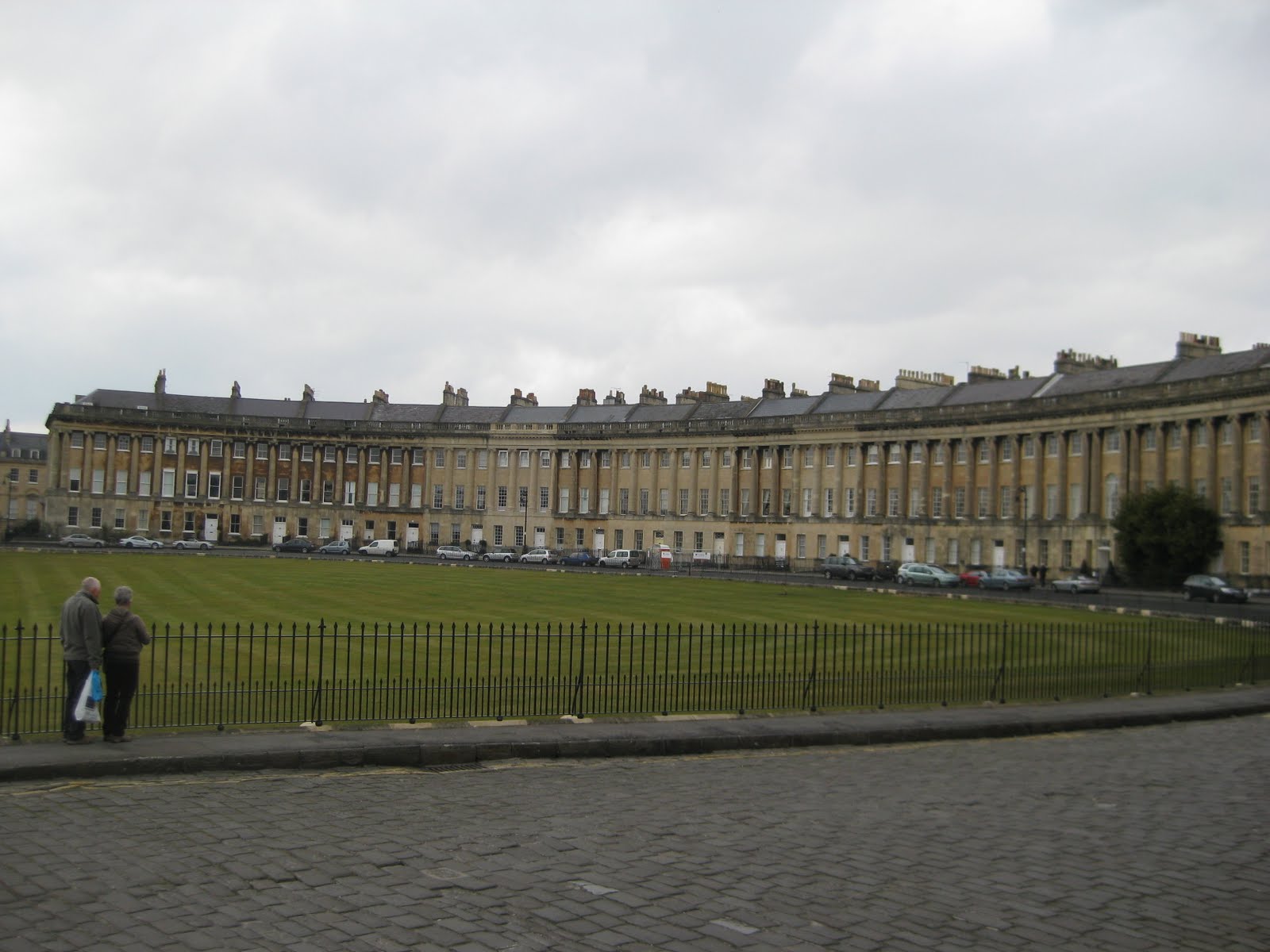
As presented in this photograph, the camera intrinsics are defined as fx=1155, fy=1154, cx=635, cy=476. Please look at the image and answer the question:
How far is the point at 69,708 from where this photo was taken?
13727 mm

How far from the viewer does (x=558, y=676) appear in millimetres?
17484

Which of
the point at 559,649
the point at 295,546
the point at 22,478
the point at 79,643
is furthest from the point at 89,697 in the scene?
the point at 22,478

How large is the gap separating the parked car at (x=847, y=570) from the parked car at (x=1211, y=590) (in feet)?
67.3

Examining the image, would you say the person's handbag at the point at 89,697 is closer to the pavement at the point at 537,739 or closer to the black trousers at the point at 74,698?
the black trousers at the point at 74,698

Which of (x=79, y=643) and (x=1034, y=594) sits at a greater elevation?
(x=79, y=643)

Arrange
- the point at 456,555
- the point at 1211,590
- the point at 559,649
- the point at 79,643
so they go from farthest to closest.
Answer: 1. the point at 456,555
2. the point at 1211,590
3. the point at 559,649
4. the point at 79,643

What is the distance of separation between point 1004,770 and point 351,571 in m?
51.2

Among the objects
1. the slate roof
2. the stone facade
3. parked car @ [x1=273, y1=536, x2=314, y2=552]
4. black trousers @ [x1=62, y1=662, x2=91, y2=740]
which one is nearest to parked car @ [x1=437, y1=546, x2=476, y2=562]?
parked car @ [x1=273, y1=536, x2=314, y2=552]

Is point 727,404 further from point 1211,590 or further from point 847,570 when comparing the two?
point 1211,590

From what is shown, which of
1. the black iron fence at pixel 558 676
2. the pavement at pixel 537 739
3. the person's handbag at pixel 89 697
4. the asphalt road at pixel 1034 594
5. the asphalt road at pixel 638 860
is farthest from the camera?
the asphalt road at pixel 1034 594

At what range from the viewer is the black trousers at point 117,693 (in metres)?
13.7

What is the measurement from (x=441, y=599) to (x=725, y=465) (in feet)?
206

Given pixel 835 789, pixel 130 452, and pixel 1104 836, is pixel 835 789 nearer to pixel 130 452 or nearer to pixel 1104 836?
pixel 1104 836

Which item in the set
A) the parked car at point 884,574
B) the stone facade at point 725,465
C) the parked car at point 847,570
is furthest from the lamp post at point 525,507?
the parked car at point 884,574
